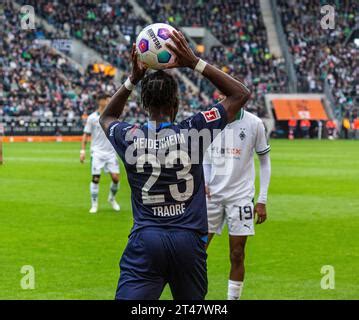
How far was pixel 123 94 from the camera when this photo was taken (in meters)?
6.06

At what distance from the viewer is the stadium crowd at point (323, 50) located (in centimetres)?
6062

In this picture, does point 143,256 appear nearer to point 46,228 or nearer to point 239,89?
point 239,89

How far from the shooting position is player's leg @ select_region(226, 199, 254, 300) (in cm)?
893

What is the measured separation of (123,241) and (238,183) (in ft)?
16.1

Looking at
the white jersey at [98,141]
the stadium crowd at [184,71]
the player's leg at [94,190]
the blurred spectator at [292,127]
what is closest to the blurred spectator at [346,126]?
the stadium crowd at [184,71]

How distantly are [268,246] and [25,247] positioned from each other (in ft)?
12.5

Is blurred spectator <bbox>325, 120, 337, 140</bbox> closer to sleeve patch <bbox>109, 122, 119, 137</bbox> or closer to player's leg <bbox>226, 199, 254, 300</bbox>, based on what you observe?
player's leg <bbox>226, 199, 254, 300</bbox>

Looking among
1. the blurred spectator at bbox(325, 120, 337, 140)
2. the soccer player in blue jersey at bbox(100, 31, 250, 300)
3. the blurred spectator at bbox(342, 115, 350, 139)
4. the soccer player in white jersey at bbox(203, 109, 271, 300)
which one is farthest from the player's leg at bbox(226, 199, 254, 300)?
the blurred spectator at bbox(325, 120, 337, 140)

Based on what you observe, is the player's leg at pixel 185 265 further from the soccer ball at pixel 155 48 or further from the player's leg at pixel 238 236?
the player's leg at pixel 238 236

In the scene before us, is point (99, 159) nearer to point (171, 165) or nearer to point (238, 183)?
point (238, 183)

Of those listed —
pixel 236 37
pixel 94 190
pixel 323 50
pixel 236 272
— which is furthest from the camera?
pixel 236 37

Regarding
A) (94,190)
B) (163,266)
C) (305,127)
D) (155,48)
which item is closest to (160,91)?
(155,48)

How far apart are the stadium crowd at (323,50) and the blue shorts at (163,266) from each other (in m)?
53.5

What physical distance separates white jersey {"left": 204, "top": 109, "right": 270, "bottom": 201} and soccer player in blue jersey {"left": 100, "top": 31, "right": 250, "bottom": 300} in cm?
327
